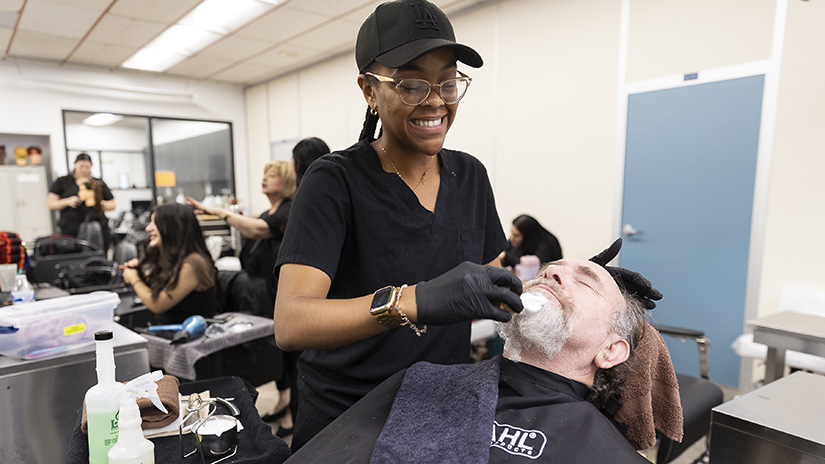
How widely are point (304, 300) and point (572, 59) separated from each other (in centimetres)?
330

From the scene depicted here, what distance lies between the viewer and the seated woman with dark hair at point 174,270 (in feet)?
7.63

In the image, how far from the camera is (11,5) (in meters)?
3.99

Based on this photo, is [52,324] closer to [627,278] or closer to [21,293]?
[21,293]

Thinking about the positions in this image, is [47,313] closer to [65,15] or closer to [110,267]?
[110,267]

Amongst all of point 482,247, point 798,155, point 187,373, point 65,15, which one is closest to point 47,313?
point 187,373

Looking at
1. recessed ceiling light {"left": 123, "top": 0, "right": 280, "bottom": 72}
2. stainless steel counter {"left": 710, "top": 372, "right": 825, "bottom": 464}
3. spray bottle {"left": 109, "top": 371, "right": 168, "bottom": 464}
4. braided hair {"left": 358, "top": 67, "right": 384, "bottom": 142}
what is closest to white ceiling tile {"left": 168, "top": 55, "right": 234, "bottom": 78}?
recessed ceiling light {"left": 123, "top": 0, "right": 280, "bottom": 72}

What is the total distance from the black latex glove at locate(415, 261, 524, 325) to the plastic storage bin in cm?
118

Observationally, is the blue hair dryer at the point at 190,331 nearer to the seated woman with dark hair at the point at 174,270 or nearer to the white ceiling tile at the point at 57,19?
the seated woman with dark hair at the point at 174,270

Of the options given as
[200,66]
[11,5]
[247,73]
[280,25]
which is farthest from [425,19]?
[247,73]

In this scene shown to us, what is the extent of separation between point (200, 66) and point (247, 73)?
2.10 feet

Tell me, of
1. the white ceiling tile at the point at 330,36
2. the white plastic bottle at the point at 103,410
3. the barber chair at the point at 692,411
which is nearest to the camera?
the white plastic bottle at the point at 103,410

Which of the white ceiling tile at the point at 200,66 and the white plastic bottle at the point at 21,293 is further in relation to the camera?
the white ceiling tile at the point at 200,66

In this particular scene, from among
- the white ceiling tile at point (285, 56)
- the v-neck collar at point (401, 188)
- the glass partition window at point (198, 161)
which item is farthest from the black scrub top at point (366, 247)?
the glass partition window at point (198, 161)

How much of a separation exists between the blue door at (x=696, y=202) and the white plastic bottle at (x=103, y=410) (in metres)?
3.16
